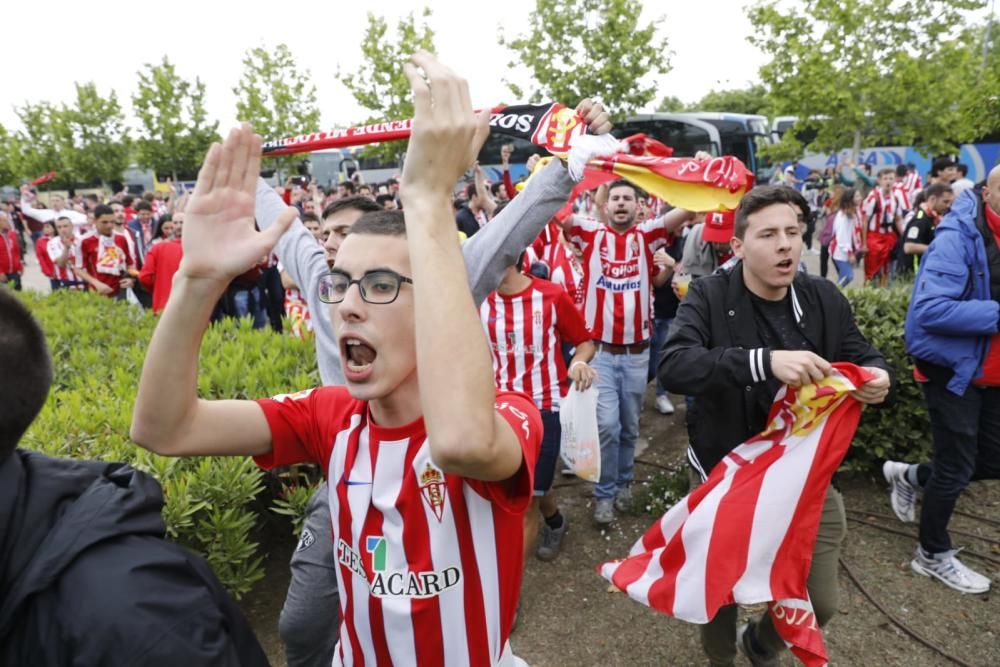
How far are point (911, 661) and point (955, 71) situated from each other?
73.5 ft

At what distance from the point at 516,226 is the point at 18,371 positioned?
A: 57.3 inches

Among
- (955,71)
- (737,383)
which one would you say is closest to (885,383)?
(737,383)

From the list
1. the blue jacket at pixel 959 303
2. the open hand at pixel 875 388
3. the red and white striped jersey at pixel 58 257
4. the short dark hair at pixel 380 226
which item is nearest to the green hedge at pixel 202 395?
the short dark hair at pixel 380 226

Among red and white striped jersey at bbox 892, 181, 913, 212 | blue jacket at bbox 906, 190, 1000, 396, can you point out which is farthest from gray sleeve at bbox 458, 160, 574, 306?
red and white striped jersey at bbox 892, 181, 913, 212

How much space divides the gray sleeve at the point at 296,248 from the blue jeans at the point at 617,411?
96.8 inches

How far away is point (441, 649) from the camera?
159cm

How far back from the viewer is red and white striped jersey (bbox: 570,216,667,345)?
491 centimetres

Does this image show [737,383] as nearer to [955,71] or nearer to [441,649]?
[441,649]

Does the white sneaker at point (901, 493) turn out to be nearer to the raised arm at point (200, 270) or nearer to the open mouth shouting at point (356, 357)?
the open mouth shouting at point (356, 357)

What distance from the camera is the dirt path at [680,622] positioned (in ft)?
10.9

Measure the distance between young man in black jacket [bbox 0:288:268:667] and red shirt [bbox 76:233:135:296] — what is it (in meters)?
9.19

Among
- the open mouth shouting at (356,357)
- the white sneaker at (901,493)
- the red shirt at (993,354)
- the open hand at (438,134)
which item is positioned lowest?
the white sneaker at (901,493)

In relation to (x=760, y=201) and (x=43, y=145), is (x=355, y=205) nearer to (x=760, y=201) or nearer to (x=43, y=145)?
(x=760, y=201)

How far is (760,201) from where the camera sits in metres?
2.91
